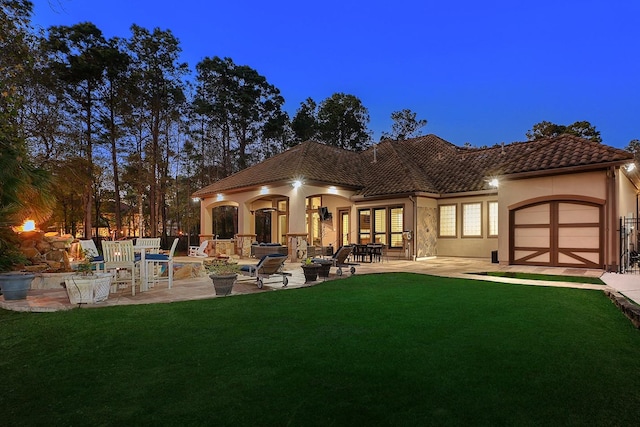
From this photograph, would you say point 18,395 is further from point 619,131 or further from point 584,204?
point 619,131

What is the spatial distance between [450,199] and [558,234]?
5.60m

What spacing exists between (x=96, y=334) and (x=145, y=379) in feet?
6.43

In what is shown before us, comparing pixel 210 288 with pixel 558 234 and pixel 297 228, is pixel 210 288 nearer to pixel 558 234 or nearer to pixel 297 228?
pixel 297 228

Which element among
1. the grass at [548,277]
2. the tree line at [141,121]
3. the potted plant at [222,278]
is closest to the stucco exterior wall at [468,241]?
the grass at [548,277]

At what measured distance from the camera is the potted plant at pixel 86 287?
6713 millimetres

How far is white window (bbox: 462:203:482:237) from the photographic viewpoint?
16766 millimetres

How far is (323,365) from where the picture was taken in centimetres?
389

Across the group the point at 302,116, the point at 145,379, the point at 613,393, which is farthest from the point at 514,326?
the point at 302,116

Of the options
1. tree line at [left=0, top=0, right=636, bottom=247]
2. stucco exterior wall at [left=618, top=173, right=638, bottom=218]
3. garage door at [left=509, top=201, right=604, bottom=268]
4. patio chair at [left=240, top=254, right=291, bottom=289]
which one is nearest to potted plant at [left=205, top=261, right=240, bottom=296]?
patio chair at [left=240, top=254, right=291, bottom=289]

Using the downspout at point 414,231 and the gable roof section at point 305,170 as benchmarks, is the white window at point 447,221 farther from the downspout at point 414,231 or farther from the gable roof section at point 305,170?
the gable roof section at point 305,170

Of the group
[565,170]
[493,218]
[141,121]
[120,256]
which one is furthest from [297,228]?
[141,121]

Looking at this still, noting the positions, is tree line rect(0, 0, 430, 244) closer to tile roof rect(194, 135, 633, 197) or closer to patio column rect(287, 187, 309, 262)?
tile roof rect(194, 135, 633, 197)

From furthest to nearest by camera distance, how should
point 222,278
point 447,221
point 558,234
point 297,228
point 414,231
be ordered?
1. point 447,221
2. point 297,228
3. point 414,231
4. point 558,234
5. point 222,278

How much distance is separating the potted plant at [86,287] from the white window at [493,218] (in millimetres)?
14779
